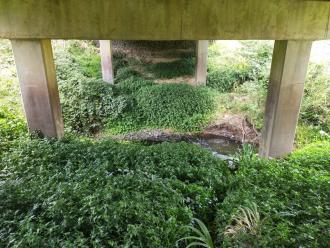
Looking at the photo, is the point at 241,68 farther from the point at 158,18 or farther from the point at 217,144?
the point at 158,18

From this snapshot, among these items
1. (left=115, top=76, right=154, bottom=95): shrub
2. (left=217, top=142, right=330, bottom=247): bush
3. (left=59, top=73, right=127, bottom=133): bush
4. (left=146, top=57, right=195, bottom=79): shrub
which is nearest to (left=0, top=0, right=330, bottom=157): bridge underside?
(left=217, top=142, right=330, bottom=247): bush

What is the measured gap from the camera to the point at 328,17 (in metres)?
5.68

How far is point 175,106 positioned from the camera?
37.8 ft

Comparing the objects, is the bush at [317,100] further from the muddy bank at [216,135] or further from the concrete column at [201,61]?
the concrete column at [201,61]

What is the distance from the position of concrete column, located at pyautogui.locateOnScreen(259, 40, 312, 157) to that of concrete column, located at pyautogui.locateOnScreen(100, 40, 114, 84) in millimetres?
9027

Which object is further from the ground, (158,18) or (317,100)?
(158,18)

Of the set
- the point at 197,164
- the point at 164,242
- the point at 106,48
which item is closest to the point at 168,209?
the point at 164,242

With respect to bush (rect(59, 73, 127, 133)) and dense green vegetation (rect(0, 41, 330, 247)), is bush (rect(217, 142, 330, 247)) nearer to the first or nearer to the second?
dense green vegetation (rect(0, 41, 330, 247))

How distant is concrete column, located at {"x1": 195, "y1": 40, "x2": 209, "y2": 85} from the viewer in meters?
13.3

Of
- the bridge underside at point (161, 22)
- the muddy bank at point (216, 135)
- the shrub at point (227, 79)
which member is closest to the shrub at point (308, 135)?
the muddy bank at point (216, 135)

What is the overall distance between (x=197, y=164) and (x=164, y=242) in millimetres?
2538

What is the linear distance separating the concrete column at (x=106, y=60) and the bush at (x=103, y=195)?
823 centimetres

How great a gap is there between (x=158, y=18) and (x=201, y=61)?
833 centimetres

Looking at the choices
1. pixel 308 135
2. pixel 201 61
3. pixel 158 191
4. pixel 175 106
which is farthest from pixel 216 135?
pixel 158 191
